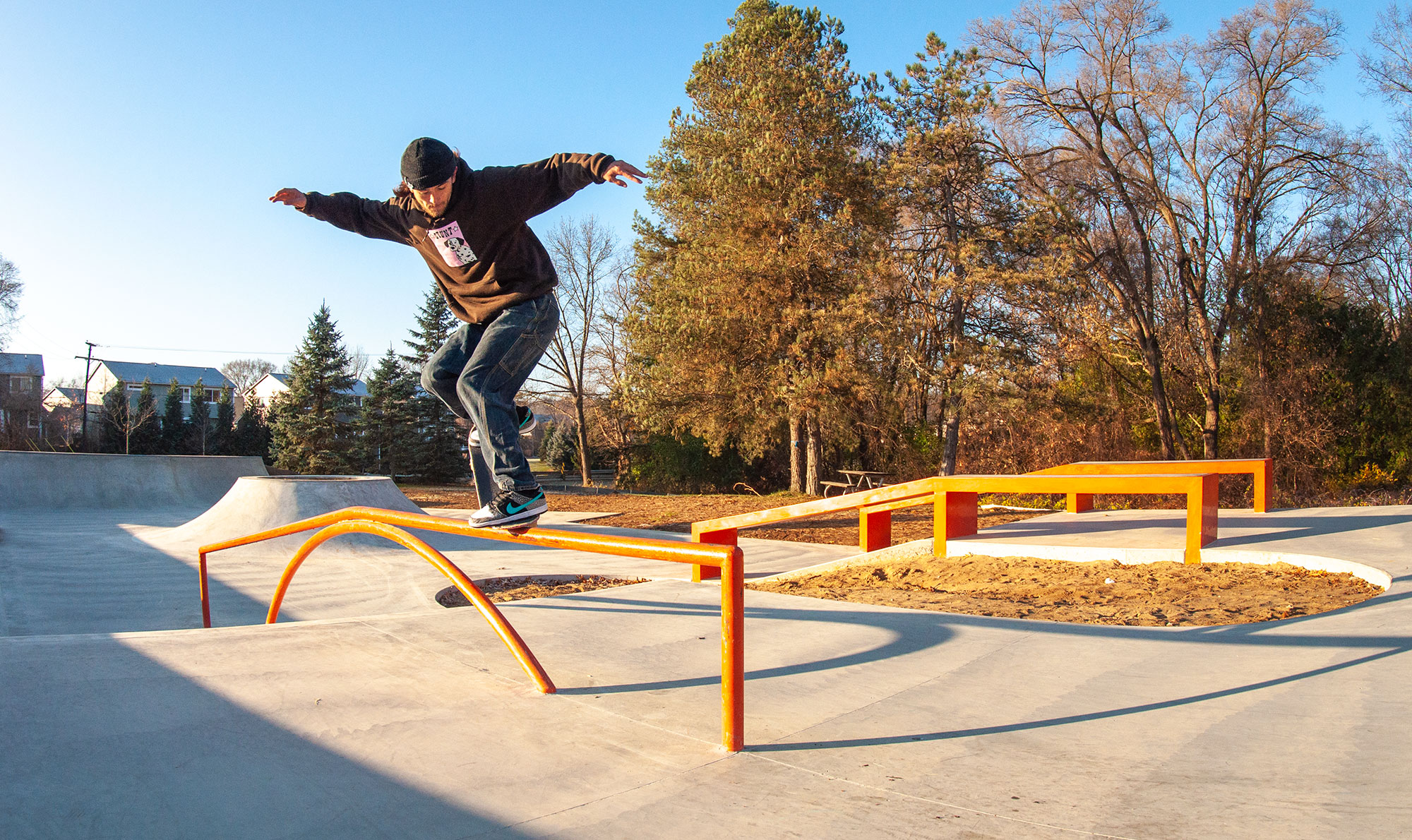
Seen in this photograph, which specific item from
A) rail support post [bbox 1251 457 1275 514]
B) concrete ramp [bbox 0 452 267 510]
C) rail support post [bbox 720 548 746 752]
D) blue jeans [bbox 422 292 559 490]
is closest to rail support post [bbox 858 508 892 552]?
rail support post [bbox 1251 457 1275 514]

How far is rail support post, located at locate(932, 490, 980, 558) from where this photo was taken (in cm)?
824

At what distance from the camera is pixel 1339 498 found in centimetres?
1836

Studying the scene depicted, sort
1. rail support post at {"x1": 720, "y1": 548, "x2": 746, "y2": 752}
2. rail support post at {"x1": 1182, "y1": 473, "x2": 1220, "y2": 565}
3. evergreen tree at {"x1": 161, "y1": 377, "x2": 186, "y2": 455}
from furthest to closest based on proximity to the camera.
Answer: evergreen tree at {"x1": 161, "y1": 377, "x2": 186, "y2": 455} → rail support post at {"x1": 1182, "y1": 473, "x2": 1220, "y2": 565} → rail support post at {"x1": 720, "y1": 548, "x2": 746, "y2": 752}

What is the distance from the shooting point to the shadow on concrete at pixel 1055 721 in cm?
294

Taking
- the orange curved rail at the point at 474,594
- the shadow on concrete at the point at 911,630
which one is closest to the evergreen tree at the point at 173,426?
the orange curved rail at the point at 474,594

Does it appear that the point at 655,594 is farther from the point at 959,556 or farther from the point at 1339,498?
the point at 1339,498

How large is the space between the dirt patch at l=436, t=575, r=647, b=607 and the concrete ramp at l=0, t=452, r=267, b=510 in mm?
11351

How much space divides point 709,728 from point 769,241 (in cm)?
1624

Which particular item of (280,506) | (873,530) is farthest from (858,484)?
(280,506)

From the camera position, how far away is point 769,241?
1839cm

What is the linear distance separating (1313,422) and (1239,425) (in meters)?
1.53

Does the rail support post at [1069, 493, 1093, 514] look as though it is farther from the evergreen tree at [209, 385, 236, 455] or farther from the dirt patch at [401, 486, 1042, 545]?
the evergreen tree at [209, 385, 236, 455]

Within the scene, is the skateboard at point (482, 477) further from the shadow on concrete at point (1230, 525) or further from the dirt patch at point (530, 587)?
the shadow on concrete at point (1230, 525)

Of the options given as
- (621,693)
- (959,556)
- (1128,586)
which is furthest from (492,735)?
(959,556)
